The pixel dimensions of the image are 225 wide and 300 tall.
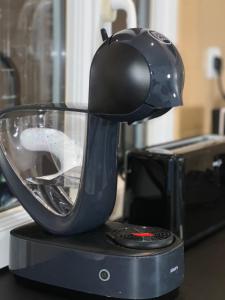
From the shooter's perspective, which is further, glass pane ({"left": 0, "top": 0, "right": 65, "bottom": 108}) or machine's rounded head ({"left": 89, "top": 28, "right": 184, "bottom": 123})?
glass pane ({"left": 0, "top": 0, "right": 65, "bottom": 108})

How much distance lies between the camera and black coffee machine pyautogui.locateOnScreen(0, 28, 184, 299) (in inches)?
30.0

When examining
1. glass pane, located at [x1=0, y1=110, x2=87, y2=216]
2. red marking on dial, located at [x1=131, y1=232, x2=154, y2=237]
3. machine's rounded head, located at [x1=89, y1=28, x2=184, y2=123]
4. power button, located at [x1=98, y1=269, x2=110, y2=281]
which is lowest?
power button, located at [x1=98, y1=269, x2=110, y2=281]

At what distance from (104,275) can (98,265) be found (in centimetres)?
2

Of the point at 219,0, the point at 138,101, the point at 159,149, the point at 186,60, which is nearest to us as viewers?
the point at 138,101

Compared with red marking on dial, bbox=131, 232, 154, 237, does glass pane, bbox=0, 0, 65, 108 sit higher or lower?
higher

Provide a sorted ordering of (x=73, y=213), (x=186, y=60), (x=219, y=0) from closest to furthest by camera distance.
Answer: (x=73, y=213), (x=186, y=60), (x=219, y=0)

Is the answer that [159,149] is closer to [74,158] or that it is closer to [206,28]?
[74,158]

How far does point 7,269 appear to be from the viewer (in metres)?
0.95

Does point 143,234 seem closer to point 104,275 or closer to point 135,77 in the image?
point 104,275

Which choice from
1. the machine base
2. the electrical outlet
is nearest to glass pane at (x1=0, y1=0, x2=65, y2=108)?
the machine base

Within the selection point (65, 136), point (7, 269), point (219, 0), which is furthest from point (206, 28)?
point (7, 269)

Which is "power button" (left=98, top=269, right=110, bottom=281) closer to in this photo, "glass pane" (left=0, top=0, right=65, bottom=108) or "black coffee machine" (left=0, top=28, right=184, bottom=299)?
"black coffee machine" (left=0, top=28, right=184, bottom=299)

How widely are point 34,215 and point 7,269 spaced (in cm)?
13

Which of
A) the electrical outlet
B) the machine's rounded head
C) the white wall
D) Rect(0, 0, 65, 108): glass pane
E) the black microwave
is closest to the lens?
the machine's rounded head
